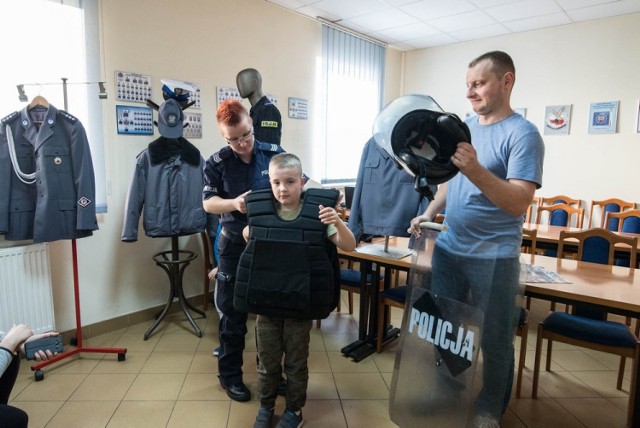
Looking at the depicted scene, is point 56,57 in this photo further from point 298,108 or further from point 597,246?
point 597,246

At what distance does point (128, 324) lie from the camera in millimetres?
3008

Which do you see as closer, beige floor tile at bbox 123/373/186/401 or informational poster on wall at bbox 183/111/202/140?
beige floor tile at bbox 123/373/186/401

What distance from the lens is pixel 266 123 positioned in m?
2.72

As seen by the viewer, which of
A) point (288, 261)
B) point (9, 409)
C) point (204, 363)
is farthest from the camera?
point (204, 363)

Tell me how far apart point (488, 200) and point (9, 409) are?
1759mm

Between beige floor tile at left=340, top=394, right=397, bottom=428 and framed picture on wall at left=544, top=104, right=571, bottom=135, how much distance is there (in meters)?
3.98

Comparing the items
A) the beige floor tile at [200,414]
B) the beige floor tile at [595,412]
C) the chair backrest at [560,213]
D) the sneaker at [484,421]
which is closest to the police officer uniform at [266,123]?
the beige floor tile at [200,414]

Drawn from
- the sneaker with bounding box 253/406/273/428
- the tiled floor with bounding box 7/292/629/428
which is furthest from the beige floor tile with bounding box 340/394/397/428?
the sneaker with bounding box 253/406/273/428

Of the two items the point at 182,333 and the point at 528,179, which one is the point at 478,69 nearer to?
the point at 528,179

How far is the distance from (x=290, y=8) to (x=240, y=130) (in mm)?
2724

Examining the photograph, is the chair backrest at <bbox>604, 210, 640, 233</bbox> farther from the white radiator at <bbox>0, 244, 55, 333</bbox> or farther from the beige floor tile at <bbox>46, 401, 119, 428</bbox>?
→ the white radiator at <bbox>0, 244, 55, 333</bbox>

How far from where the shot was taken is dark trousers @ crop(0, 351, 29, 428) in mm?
1232

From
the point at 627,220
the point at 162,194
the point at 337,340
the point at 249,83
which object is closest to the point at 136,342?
the point at 162,194

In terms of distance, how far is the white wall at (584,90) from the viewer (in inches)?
163
